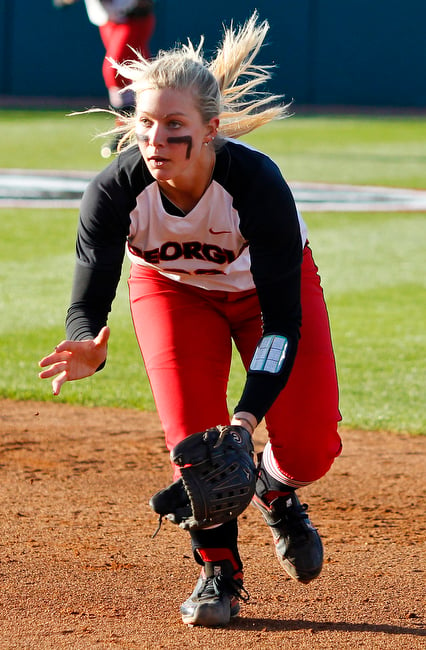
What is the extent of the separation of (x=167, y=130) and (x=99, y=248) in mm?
469

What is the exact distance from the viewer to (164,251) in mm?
3693

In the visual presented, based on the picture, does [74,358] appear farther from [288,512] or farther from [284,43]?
[284,43]

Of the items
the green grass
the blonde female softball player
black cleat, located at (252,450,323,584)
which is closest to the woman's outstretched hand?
the blonde female softball player

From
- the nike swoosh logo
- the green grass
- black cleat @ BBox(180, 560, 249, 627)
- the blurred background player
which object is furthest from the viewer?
the blurred background player

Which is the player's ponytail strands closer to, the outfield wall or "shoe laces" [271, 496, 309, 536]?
"shoe laces" [271, 496, 309, 536]

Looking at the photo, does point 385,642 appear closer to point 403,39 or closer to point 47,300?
point 47,300

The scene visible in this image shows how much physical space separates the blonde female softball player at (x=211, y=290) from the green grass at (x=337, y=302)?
709 millimetres

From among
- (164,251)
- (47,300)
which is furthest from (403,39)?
(164,251)

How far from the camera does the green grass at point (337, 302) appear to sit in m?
6.68

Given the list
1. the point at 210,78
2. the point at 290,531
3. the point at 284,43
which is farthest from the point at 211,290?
the point at 284,43

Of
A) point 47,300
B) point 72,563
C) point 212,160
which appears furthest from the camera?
point 47,300

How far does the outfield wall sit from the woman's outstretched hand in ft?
92.1

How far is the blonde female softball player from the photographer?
134 inches

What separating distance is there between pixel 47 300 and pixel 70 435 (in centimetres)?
320
